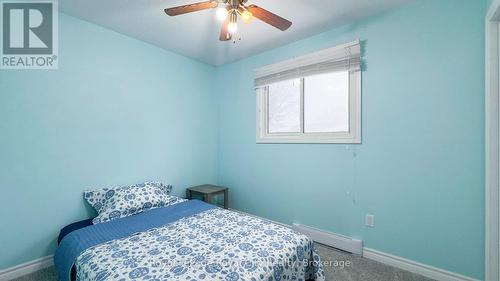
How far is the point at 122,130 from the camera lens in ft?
7.64

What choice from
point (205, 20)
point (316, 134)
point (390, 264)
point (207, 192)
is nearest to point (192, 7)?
point (205, 20)

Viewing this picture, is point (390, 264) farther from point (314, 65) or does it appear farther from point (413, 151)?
point (314, 65)

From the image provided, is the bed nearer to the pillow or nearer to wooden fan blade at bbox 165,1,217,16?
the pillow

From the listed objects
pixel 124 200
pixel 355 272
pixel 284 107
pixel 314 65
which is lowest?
pixel 355 272

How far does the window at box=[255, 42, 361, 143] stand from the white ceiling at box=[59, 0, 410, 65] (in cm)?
29

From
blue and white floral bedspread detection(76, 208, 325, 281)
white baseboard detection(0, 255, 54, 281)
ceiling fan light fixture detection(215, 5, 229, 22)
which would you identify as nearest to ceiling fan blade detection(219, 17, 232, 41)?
ceiling fan light fixture detection(215, 5, 229, 22)

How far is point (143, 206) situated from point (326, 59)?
2.40m

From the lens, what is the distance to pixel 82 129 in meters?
2.06

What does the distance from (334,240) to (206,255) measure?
1455 millimetres

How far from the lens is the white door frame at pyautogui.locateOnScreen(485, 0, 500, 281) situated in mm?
1415

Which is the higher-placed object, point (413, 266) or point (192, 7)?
point (192, 7)

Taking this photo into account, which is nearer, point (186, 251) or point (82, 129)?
point (186, 251)

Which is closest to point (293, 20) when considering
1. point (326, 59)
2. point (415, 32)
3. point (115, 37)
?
point (326, 59)

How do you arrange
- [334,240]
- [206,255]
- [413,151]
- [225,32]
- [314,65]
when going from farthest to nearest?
[314,65] < [334,240] < [413,151] < [225,32] < [206,255]
